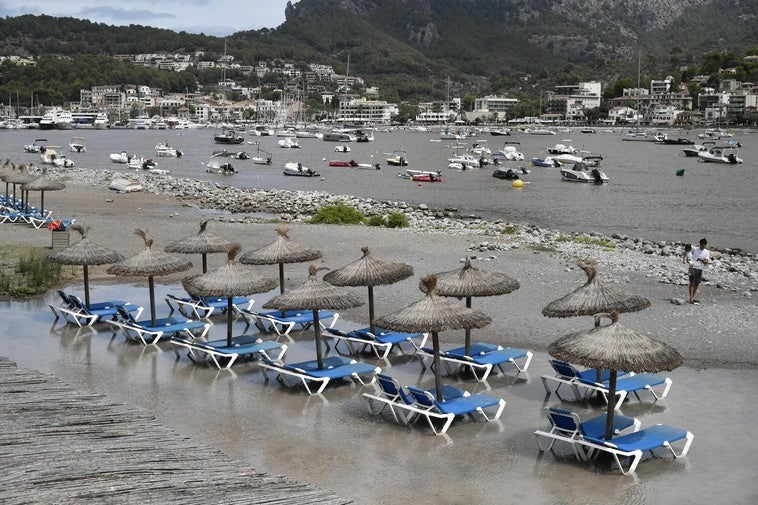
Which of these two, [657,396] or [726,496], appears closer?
[726,496]

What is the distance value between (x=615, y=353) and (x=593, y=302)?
2.89 m

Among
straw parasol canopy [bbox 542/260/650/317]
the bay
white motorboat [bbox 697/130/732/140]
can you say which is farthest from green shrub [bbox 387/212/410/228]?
white motorboat [bbox 697/130/732/140]

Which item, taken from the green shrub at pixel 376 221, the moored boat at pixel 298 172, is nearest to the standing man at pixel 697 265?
the green shrub at pixel 376 221

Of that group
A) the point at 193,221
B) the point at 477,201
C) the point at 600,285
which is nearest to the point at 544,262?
the point at 600,285

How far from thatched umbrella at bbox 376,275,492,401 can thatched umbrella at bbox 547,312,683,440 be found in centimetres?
161

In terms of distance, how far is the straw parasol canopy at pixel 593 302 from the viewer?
13.7 meters

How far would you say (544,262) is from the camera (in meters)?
24.2

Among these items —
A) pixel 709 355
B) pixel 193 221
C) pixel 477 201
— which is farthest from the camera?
pixel 477 201

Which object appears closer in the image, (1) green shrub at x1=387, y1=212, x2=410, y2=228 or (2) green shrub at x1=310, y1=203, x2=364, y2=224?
(2) green shrub at x1=310, y1=203, x2=364, y2=224

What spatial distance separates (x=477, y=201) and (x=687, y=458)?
4504cm

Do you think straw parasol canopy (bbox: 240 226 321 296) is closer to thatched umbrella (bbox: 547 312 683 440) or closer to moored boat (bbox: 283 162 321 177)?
thatched umbrella (bbox: 547 312 683 440)

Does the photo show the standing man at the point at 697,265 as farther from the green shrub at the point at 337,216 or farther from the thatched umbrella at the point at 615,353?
the green shrub at the point at 337,216

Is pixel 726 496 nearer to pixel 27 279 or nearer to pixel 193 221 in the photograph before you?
pixel 27 279

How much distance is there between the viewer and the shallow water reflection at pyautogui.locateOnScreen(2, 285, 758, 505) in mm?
10477
